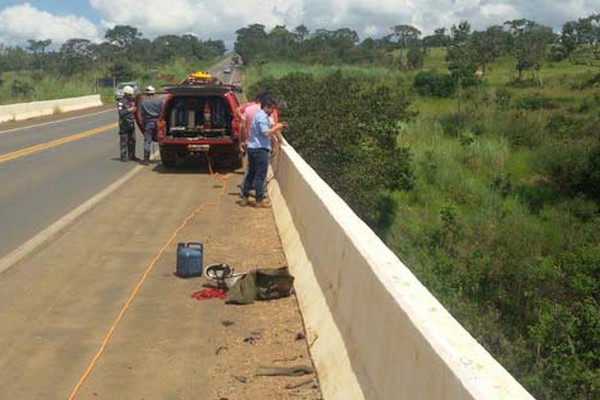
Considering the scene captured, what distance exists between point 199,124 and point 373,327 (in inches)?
572

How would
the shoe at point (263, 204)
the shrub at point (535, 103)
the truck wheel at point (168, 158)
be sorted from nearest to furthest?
1. the shoe at point (263, 204)
2. the truck wheel at point (168, 158)
3. the shrub at point (535, 103)

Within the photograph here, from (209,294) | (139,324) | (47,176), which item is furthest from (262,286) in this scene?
(47,176)

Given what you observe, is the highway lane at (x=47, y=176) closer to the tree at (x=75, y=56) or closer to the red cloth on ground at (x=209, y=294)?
the red cloth on ground at (x=209, y=294)

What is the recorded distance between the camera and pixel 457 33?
95062mm

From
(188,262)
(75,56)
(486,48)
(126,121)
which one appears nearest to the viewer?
(188,262)

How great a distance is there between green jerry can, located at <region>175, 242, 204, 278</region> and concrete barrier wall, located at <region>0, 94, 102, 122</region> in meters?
29.3

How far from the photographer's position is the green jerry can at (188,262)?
28.3ft

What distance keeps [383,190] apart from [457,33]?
7151cm

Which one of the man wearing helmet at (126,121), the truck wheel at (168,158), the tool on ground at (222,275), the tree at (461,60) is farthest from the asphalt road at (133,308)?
the tree at (461,60)

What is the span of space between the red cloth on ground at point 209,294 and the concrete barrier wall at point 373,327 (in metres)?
0.79

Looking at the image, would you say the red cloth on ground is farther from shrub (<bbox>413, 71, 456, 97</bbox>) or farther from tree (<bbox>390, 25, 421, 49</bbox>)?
tree (<bbox>390, 25, 421, 49</bbox>)

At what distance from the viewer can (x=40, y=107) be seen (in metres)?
42.3

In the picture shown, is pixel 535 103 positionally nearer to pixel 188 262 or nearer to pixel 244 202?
pixel 244 202

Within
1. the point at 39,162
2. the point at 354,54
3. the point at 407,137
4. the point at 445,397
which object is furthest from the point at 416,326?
the point at 354,54
